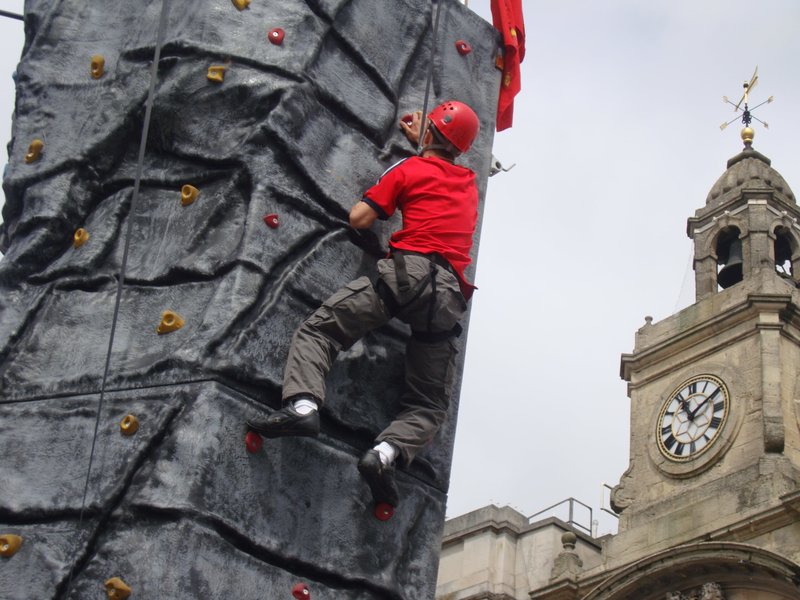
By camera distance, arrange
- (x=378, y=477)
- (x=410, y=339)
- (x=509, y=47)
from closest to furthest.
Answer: (x=378, y=477)
(x=410, y=339)
(x=509, y=47)

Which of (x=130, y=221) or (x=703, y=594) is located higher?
(x=703, y=594)

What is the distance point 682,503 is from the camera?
26.2m

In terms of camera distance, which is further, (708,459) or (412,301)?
(708,459)

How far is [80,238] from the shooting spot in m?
5.29

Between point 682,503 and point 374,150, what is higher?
point 682,503

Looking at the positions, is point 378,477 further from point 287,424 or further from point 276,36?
point 276,36

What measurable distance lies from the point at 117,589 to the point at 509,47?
3220mm

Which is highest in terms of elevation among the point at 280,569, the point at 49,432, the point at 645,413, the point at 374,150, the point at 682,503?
the point at 645,413

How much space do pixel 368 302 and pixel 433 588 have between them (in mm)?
1016

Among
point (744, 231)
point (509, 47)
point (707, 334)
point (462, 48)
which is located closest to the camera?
point (462, 48)

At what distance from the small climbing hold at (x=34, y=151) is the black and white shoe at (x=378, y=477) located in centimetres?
181

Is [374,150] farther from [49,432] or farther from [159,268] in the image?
[49,432]

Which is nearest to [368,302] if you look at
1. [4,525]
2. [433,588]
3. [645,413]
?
[433,588]

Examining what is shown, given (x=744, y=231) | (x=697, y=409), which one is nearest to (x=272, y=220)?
(x=697, y=409)
